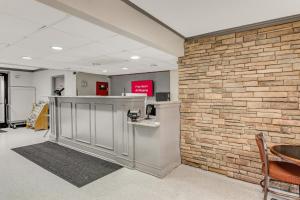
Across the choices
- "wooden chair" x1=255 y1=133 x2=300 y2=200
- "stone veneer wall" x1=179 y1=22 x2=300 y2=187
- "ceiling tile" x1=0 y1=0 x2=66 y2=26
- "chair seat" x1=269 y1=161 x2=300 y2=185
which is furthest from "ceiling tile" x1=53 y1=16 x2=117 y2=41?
"chair seat" x1=269 y1=161 x2=300 y2=185

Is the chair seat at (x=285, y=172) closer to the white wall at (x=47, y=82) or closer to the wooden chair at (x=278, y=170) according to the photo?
the wooden chair at (x=278, y=170)

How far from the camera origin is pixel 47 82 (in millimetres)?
7871

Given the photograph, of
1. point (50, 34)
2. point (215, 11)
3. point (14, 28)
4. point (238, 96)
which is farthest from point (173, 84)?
point (14, 28)

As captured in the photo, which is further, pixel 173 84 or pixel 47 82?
pixel 47 82

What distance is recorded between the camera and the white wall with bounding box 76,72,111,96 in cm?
755

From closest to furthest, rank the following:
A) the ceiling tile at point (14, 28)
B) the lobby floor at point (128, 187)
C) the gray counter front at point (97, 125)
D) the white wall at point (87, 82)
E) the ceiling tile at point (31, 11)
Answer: the ceiling tile at point (31, 11) → the ceiling tile at point (14, 28) → the lobby floor at point (128, 187) → the gray counter front at point (97, 125) → the white wall at point (87, 82)

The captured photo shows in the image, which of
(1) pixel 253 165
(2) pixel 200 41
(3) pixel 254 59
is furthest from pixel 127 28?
(1) pixel 253 165

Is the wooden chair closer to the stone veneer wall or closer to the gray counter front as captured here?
the stone veneer wall

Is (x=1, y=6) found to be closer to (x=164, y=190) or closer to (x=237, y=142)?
(x=164, y=190)

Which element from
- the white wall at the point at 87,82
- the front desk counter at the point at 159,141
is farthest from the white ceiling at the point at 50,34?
the white wall at the point at 87,82

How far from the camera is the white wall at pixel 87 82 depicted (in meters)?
7.55

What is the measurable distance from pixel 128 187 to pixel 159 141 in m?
0.88

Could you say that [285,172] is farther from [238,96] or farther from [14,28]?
[14,28]

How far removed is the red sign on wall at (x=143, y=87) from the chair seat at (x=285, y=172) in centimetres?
557
